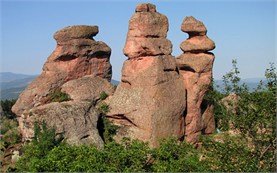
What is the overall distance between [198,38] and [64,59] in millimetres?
12037

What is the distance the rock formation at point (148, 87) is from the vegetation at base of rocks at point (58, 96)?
3906 millimetres

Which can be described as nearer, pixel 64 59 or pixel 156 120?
pixel 156 120

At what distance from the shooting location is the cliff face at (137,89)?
2988cm

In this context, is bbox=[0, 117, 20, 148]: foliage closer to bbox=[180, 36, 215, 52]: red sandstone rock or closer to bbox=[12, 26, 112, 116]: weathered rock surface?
bbox=[12, 26, 112, 116]: weathered rock surface

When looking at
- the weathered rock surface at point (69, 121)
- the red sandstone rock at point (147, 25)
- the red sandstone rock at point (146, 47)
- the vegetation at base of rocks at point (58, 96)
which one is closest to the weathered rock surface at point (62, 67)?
the vegetation at base of rocks at point (58, 96)

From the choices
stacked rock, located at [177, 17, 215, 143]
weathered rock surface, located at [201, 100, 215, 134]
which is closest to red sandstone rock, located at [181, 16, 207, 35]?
stacked rock, located at [177, 17, 215, 143]

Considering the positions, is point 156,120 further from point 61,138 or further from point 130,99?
point 61,138

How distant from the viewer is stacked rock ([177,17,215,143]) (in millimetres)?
34062

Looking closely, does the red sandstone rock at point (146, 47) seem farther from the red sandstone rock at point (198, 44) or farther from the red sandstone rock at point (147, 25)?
the red sandstone rock at point (198, 44)

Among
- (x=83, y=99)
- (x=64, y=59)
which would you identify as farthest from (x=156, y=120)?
(x=64, y=59)

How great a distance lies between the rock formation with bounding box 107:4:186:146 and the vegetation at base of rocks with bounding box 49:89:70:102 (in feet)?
12.8

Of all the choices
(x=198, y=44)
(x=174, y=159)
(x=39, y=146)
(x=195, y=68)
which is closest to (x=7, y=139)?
(x=39, y=146)

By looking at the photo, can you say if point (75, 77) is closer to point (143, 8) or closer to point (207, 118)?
point (143, 8)

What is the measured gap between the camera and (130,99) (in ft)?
105
